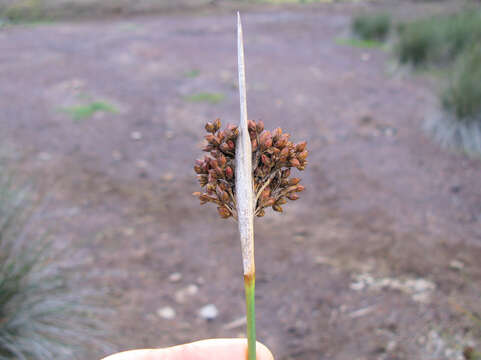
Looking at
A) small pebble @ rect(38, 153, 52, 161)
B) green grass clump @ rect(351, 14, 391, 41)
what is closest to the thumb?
small pebble @ rect(38, 153, 52, 161)

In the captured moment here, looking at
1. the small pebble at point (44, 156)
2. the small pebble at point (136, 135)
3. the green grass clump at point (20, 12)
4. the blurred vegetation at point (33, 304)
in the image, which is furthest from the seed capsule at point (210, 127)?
the small pebble at point (136, 135)

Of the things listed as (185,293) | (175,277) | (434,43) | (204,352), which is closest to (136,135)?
(175,277)

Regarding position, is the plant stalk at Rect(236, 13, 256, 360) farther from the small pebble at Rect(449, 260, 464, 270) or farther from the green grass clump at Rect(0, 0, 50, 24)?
the small pebble at Rect(449, 260, 464, 270)

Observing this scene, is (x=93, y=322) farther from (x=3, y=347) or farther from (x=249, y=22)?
(x=249, y=22)

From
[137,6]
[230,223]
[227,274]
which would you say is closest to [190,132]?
[230,223]

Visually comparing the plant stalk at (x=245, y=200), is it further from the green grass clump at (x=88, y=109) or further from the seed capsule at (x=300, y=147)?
the green grass clump at (x=88, y=109)
